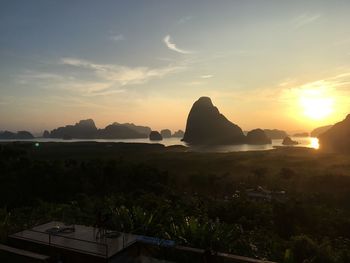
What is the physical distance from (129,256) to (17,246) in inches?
146

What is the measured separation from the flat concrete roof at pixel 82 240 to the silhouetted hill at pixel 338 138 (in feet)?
445

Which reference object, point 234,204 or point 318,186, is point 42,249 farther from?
point 318,186

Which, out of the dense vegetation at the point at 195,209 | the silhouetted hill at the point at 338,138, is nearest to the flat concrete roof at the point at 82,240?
the dense vegetation at the point at 195,209

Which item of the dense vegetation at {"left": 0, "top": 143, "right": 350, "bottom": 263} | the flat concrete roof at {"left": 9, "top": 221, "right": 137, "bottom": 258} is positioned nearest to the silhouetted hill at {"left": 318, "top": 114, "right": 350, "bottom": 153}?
the dense vegetation at {"left": 0, "top": 143, "right": 350, "bottom": 263}

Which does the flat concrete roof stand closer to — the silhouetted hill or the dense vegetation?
the dense vegetation

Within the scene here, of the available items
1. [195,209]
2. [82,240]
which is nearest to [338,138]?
[195,209]

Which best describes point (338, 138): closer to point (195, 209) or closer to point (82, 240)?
point (195, 209)

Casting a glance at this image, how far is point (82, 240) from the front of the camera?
9938 mm

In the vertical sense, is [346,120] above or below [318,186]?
above

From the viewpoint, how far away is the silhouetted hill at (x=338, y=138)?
136m

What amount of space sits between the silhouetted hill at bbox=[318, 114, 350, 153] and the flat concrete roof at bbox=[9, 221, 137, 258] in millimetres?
135609

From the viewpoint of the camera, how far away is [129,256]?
31.7 ft

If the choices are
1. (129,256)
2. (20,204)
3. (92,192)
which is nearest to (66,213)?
(129,256)

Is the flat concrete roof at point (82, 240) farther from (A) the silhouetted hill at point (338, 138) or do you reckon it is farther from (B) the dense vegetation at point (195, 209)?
(A) the silhouetted hill at point (338, 138)
